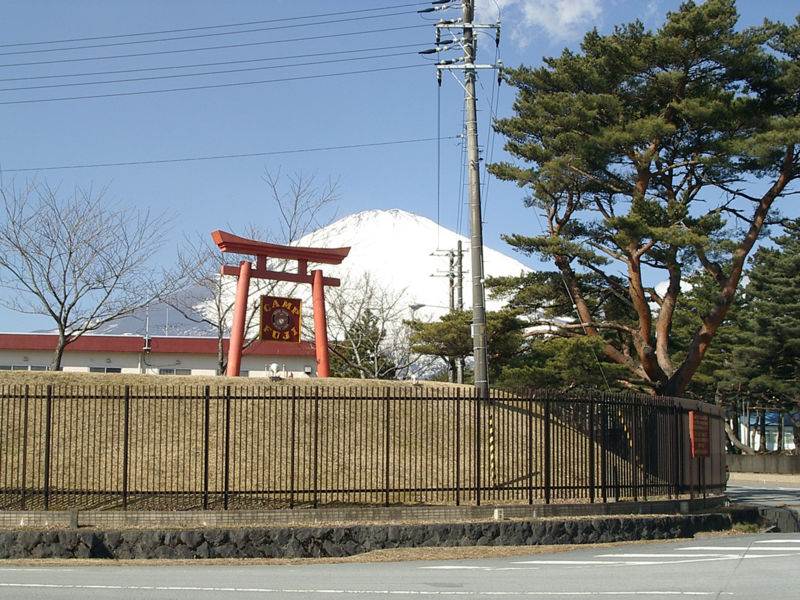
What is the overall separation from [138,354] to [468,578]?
42.0 meters

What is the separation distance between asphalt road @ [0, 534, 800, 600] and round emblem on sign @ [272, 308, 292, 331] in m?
12.4

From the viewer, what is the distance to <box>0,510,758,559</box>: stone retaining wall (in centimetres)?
1495

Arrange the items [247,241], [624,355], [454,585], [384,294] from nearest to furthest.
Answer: [454,585] → [247,241] → [624,355] → [384,294]

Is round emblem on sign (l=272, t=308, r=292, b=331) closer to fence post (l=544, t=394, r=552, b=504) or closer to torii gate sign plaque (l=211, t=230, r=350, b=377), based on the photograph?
torii gate sign plaque (l=211, t=230, r=350, b=377)

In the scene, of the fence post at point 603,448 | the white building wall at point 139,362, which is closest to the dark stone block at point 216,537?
the fence post at point 603,448

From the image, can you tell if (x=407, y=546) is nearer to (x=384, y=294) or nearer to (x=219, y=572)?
(x=219, y=572)

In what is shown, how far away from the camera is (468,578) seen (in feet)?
38.8

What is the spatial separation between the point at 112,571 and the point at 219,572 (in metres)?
1.69

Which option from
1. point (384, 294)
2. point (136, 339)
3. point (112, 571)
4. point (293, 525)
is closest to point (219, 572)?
point (112, 571)

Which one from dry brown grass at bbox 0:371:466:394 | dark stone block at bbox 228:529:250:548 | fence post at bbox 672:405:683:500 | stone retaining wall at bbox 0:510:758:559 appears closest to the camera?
stone retaining wall at bbox 0:510:758:559

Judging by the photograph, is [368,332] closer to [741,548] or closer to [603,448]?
[603,448]

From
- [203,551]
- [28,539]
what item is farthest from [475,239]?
[28,539]

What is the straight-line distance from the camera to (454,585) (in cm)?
1105

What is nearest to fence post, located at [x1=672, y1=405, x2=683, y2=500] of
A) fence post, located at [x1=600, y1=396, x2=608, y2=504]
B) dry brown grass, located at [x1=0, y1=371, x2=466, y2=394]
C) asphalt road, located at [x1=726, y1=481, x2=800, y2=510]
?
fence post, located at [x1=600, y1=396, x2=608, y2=504]
